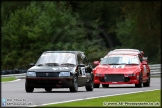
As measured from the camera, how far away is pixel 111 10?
86.8 metres

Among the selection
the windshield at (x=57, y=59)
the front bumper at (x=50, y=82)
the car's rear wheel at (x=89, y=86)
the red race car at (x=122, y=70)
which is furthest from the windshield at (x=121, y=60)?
the front bumper at (x=50, y=82)

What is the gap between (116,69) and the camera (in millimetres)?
28562

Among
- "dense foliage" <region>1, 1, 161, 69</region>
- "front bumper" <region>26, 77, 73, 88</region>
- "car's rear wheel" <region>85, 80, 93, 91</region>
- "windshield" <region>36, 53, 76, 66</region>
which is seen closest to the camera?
"front bumper" <region>26, 77, 73, 88</region>

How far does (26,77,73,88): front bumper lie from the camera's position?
22641 millimetres

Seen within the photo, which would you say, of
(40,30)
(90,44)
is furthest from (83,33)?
(40,30)

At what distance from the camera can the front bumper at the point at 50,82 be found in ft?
74.3

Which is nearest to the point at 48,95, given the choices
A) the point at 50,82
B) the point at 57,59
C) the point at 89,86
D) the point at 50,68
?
the point at 50,82

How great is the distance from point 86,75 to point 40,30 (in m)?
40.5

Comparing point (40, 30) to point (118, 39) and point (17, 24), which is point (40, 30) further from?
point (118, 39)

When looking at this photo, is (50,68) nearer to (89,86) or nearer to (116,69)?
(89,86)

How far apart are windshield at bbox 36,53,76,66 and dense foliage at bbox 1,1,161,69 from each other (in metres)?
32.2

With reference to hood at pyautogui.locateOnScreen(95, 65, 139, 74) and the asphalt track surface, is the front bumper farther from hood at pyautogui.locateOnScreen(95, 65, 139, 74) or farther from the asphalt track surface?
hood at pyautogui.locateOnScreen(95, 65, 139, 74)

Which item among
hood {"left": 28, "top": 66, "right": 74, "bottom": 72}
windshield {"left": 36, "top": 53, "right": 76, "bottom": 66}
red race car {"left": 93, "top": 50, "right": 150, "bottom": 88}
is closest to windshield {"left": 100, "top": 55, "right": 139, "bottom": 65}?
red race car {"left": 93, "top": 50, "right": 150, "bottom": 88}

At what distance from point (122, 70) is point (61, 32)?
4210 centimetres
